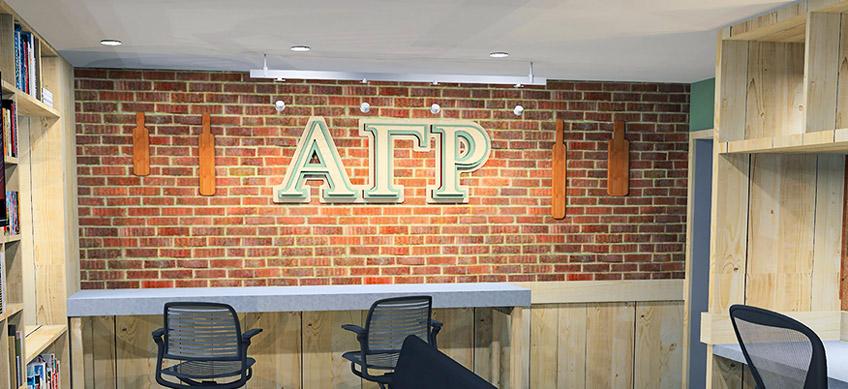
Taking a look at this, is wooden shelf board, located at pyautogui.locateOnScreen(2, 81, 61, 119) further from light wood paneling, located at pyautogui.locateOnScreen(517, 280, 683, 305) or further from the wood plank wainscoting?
light wood paneling, located at pyautogui.locateOnScreen(517, 280, 683, 305)

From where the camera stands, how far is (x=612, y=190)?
5.20 metres

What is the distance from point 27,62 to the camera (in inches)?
134

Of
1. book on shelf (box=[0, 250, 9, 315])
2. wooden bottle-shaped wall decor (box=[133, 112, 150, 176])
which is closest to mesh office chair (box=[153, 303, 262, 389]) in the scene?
book on shelf (box=[0, 250, 9, 315])

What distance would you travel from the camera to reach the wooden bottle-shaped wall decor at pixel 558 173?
511 cm

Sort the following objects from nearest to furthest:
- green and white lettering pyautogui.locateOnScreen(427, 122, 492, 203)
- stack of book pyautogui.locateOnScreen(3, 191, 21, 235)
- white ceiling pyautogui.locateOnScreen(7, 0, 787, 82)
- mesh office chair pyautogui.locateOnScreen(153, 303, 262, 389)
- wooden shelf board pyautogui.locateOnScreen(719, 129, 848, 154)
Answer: wooden shelf board pyautogui.locateOnScreen(719, 129, 848, 154)
white ceiling pyautogui.locateOnScreen(7, 0, 787, 82)
stack of book pyautogui.locateOnScreen(3, 191, 21, 235)
mesh office chair pyautogui.locateOnScreen(153, 303, 262, 389)
green and white lettering pyautogui.locateOnScreen(427, 122, 492, 203)

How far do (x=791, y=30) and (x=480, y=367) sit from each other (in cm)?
298

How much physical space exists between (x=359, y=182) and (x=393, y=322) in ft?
3.76

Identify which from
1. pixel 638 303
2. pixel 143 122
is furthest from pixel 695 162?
pixel 143 122

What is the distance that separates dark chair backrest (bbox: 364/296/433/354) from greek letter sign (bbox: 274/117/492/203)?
39.7 inches

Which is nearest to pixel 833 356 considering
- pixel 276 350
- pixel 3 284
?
pixel 276 350

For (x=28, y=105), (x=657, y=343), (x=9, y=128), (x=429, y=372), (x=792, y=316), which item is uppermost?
(x=28, y=105)

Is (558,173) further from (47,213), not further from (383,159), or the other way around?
(47,213)

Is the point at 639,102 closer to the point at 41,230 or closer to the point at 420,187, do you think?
the point at 420,187

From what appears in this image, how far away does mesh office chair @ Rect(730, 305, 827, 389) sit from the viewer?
2555 millimetres
